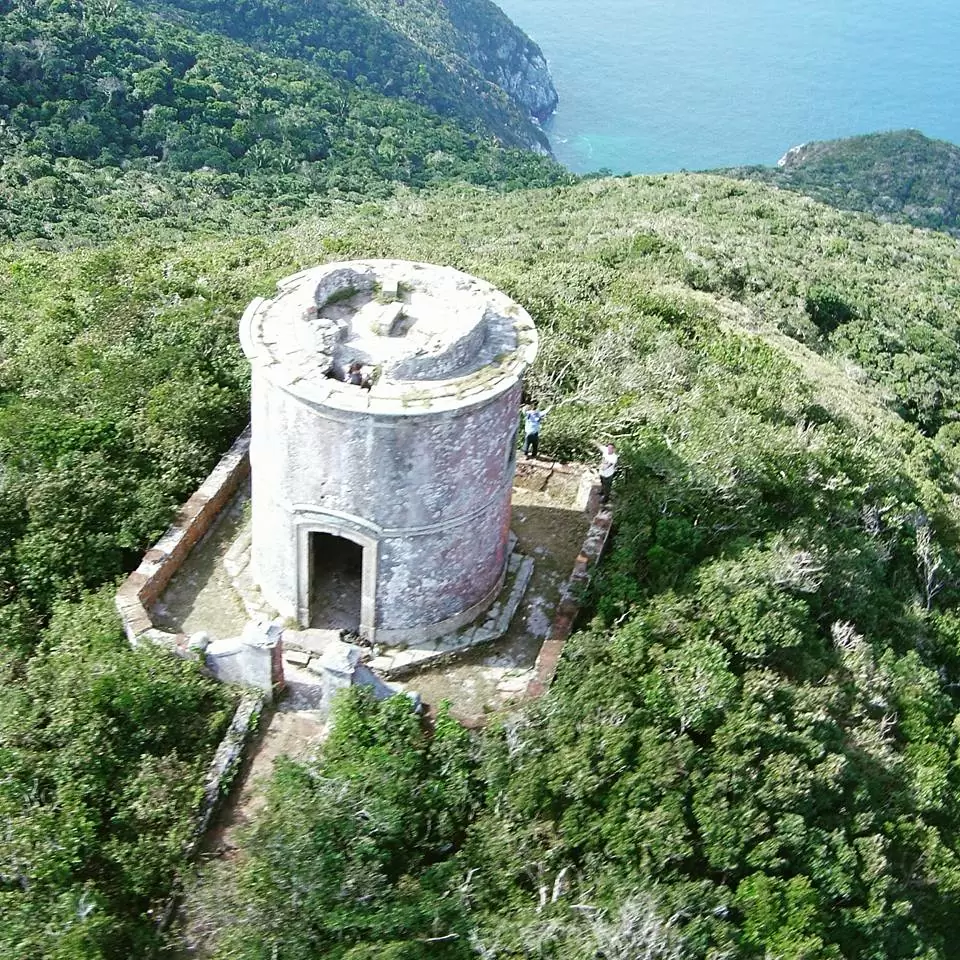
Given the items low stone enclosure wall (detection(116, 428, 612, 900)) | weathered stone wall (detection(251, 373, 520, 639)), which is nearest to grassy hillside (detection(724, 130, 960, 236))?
low stone enclosure wall (detection(116, 428, 612, 900))

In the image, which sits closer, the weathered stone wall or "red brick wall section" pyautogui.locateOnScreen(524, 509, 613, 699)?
the weathered stone wall

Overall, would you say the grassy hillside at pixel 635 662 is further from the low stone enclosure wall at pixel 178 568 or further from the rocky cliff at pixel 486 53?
the rocky cliff at pixel 486 53

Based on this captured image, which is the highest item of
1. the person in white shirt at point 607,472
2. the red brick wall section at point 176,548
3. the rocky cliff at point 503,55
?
the person in white shirt at point 607,472

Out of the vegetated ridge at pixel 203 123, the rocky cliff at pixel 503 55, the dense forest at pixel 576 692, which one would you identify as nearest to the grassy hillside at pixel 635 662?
the dense forest at pixel 576 692

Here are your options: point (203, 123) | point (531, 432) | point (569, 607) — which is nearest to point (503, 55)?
point (203, 123)

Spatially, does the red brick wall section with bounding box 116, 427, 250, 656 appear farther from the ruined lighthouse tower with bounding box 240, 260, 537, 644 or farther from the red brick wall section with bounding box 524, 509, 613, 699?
the red brick wall section with bounding box 524, 509, 613, 699

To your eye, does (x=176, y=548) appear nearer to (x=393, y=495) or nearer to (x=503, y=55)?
(x=393, y=495)
